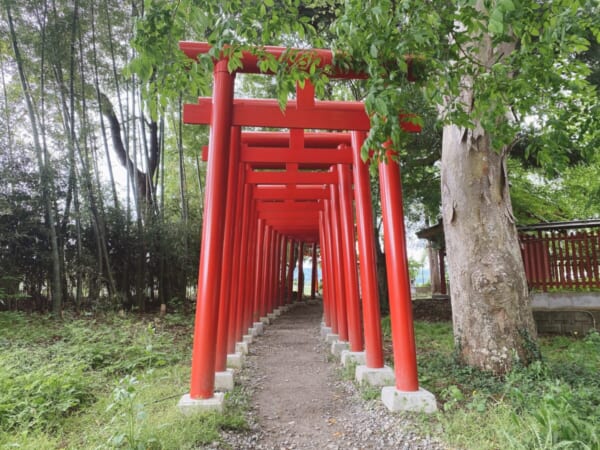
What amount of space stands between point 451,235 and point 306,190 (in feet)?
13.0

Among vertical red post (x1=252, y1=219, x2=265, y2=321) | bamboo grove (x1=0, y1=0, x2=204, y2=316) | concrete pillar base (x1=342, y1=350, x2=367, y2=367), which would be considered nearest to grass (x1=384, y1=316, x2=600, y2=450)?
concrete pillar base (x1=342, y1=350, x2=367, y2=367)

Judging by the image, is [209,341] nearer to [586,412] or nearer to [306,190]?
[586,412]

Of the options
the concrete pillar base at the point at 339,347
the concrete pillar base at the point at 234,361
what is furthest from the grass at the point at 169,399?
the concrete pillar base at the point at 339,347

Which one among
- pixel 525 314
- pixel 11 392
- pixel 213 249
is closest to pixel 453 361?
pixel 525 314

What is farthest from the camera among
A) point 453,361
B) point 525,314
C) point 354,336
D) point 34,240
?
point 34,240

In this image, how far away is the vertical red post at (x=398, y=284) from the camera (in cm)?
374

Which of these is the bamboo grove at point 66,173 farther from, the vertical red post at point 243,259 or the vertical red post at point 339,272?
the vertical red post at point 339,272

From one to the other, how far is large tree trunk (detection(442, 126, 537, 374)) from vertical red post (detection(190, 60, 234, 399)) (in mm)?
2662

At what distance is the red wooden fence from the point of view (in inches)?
305

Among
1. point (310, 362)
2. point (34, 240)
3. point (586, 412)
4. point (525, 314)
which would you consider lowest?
point (310, 362)

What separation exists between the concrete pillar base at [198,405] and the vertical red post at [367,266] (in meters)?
1.94

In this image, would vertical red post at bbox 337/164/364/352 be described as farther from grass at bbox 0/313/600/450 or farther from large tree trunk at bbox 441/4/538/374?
large tree trunk at bbox 441/4/538/374

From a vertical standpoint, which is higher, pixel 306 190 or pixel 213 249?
pixel 306 190

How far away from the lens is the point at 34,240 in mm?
8461
